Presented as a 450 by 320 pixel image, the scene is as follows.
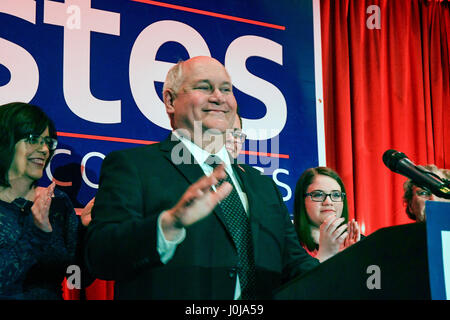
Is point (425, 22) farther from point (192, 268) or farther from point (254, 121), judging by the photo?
point (192, 268)

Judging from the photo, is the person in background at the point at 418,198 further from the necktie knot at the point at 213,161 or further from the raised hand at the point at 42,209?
the raised hand at the point at 42,209

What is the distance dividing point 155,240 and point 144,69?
86.2 inches

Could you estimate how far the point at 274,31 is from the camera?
391 cm

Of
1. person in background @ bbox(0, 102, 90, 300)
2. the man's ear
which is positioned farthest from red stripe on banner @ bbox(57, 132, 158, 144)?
the man's ear

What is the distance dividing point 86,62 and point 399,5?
2715mm

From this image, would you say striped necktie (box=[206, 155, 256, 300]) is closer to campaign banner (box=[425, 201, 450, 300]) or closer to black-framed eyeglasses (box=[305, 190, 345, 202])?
campaign banner (box=[425, 201, 450, 300])

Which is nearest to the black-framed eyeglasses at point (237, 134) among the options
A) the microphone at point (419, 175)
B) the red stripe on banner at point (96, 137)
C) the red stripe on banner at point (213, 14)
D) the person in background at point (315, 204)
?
the person in background at point (315, 204)

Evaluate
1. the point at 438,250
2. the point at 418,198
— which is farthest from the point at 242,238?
the point at 418,198

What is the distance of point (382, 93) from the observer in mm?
4316

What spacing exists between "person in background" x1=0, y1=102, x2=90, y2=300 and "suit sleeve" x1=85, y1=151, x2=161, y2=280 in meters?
0.83

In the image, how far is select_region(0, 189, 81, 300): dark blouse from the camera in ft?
7.30

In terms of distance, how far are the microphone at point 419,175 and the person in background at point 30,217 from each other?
57.7 inches
